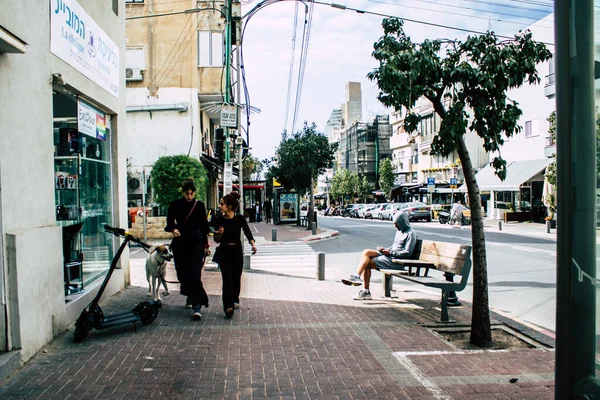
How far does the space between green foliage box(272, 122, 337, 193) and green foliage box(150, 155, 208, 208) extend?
10.3m

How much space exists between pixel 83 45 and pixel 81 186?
2049mm

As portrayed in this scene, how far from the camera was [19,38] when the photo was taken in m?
4.80

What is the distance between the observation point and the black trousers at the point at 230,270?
702cm

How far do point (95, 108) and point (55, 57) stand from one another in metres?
1.97

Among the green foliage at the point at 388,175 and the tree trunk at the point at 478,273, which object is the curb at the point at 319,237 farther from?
the green foliage at the point at 388,175

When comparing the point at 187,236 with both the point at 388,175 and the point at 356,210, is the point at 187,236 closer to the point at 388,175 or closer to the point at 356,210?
the point at 356,210

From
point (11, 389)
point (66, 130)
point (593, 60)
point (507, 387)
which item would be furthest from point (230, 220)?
point (593, 60)

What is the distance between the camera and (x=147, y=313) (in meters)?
6.40

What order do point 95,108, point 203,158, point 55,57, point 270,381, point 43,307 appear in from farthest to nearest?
point 203,158, point 95,108, point 55,57, point 43,307, point 270,381

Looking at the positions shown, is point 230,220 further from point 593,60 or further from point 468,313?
point 593,60

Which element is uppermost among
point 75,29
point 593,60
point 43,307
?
point 75,29

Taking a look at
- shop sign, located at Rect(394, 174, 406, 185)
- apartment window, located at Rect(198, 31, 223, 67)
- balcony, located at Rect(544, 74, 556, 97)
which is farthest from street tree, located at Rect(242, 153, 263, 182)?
apartment window, located at Rect(198, 31, 223, 67)

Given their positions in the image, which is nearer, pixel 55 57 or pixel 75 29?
pixel 55 57

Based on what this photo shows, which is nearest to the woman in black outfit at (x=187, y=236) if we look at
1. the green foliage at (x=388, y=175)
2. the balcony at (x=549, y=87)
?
the balcony at (x=549, y=87)
